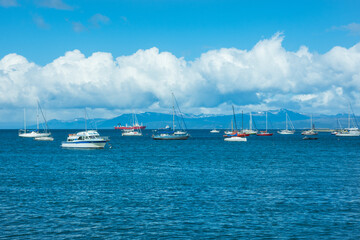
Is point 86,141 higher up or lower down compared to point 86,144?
higher up

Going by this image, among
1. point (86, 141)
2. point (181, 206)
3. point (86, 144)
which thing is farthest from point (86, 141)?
point (181, 206)

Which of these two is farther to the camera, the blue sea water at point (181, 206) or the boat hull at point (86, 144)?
the boat hull at point (86, 144)

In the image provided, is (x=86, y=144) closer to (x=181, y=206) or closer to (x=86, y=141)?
(x=86, y=141)

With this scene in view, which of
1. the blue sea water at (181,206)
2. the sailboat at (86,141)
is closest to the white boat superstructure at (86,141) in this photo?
the sailboat at (86,141)

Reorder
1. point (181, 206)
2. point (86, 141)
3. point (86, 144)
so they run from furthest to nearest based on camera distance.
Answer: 1. point (86, 144)
2. point (86, 141)
3. point (181, 206)

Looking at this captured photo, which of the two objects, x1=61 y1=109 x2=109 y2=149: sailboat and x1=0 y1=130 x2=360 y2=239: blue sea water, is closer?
x1=0 y1=130 x2=360 y2=239: blue sea water

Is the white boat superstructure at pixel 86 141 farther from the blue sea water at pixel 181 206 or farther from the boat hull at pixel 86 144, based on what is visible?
the blue sea water at pixel 181 206

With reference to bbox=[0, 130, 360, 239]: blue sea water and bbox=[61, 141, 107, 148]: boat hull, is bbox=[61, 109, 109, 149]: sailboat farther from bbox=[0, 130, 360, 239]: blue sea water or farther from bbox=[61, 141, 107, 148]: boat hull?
bbox=[0, 130, 360, 239]: blue sea water

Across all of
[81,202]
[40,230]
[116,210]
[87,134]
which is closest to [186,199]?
[116,210]

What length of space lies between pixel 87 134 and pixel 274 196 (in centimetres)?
9122

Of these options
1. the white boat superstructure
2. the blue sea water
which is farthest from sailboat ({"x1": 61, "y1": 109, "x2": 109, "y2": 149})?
the blue sea water

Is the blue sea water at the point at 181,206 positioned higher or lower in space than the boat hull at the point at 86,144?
lower

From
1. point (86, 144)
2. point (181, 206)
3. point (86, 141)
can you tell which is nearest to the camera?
point (181, 206)

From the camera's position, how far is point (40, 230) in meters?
30.2
